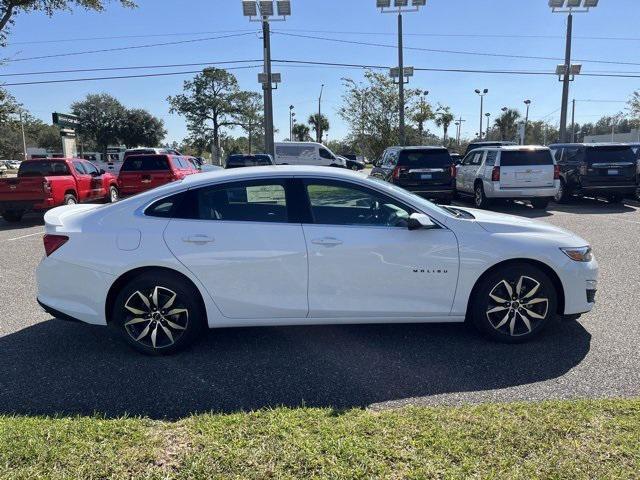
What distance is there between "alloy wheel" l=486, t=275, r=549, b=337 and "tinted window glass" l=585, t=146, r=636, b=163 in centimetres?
1180

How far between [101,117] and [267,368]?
6682 centimetres

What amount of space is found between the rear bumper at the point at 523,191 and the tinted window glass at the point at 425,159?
1468 millimetres

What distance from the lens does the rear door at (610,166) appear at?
13867mm

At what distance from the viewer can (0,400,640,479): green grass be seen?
2576 millimetres

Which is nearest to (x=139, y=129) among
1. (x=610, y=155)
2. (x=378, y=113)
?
(x=378, y=113)

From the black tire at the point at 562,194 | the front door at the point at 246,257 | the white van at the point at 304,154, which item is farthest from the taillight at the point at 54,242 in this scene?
the white van at the point at 304,154

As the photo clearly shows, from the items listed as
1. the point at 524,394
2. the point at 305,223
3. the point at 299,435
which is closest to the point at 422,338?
the point at 524,394

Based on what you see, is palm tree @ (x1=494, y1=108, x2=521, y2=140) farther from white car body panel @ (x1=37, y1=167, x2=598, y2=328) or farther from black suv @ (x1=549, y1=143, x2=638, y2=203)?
white car body panel @ (x1=37, y1=167, x2=598, y2=328)

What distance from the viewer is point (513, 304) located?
13.8 ft

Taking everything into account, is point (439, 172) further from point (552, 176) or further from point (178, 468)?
point (178, 468)

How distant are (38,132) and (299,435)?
100749mm

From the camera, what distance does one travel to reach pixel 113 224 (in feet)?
13.4

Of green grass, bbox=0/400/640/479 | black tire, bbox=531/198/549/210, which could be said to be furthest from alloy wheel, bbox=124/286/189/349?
black tire, bbox=531/198/549/210

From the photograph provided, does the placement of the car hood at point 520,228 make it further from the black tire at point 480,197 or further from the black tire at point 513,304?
the black tire at point 480,197
